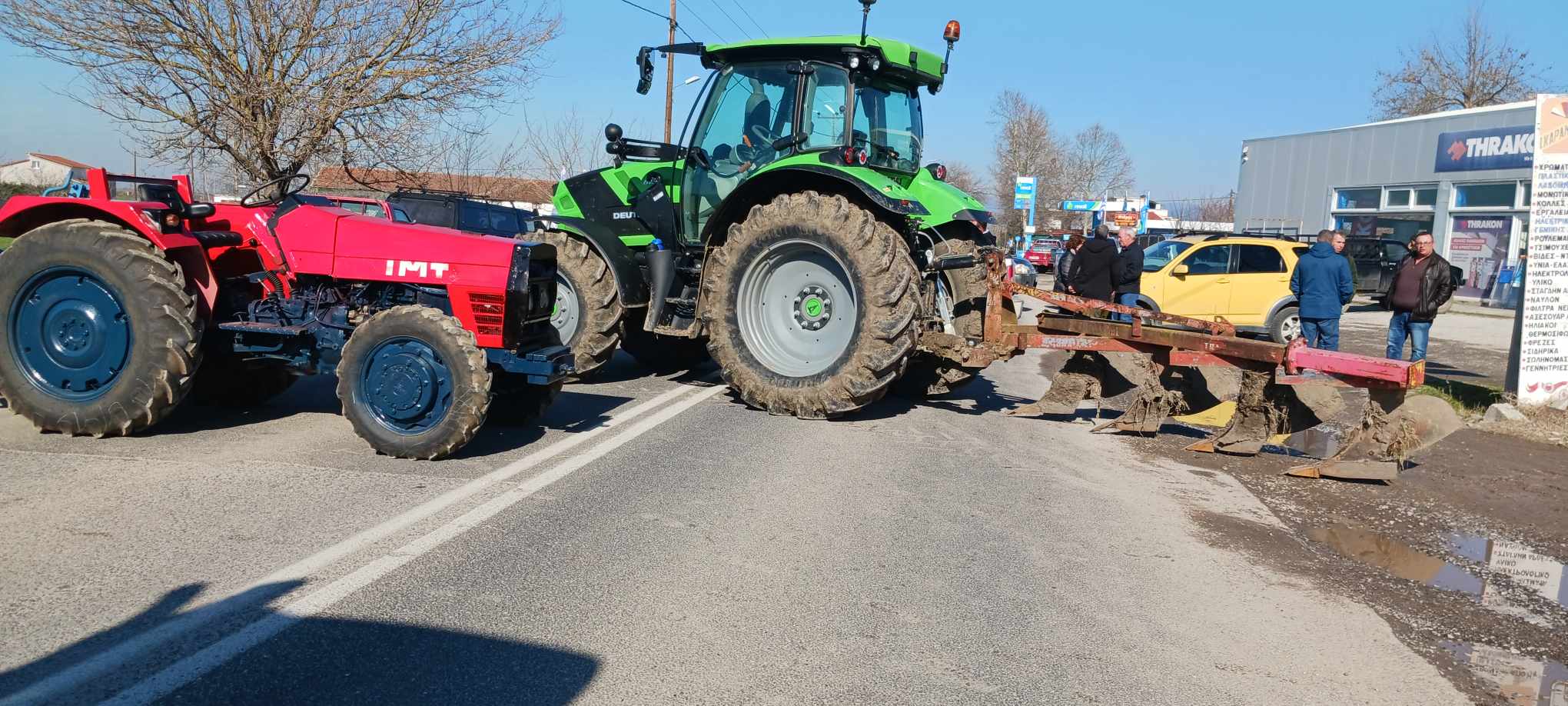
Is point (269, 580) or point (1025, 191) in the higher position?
point (1025, 191)

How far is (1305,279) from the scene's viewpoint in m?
10.1

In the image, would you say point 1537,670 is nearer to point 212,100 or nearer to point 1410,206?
point 212,100

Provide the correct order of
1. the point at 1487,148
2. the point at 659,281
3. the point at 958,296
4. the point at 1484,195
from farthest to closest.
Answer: the point at 1484,195 < the point at 1487,148 < the point at 659,281 < the point at 958,296

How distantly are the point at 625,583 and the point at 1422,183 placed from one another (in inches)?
1260

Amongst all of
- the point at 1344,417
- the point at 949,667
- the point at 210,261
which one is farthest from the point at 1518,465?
the point at 210,261

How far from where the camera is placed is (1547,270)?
9523mm

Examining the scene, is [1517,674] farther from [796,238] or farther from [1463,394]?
[1463,394]

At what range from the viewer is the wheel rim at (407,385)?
5.89 m

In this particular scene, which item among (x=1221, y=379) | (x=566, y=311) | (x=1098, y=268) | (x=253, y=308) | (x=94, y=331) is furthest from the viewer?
(x=1098, y=268)

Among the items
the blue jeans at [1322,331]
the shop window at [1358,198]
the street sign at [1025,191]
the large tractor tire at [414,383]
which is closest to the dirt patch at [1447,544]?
the blue jeans at [1322,331]

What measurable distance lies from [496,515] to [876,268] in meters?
3.69

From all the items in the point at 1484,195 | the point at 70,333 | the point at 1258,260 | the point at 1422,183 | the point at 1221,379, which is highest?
the point at 1422,183

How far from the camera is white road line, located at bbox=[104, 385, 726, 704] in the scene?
10.2ft

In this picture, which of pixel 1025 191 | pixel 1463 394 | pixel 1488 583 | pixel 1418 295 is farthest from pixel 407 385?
pixel 1025 191
